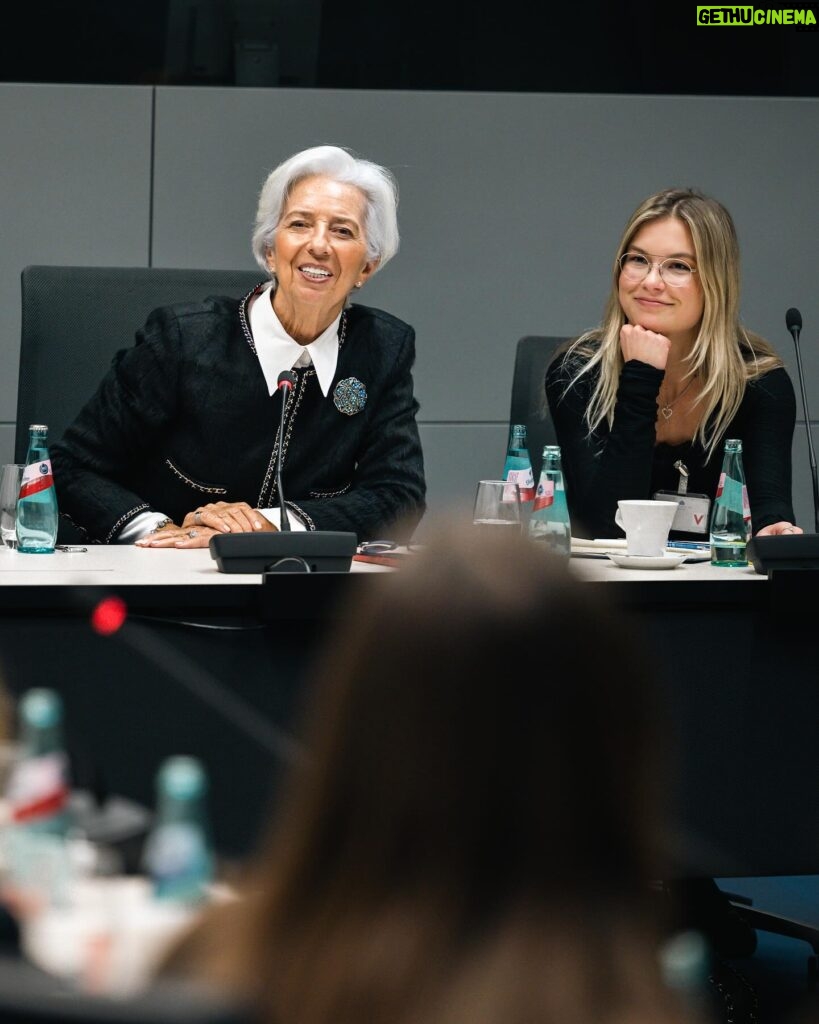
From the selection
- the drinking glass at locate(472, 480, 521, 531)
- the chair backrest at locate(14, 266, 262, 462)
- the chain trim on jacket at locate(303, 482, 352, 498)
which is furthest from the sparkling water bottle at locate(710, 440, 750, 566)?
the chair backrest at locate(14, 266, 262, 462)

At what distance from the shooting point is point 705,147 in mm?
3793

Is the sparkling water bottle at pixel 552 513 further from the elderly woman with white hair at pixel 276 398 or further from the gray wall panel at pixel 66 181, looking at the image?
the gray wall panel at pixel 66 181

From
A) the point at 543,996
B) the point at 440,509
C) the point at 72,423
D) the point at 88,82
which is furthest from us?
the point at 88,82

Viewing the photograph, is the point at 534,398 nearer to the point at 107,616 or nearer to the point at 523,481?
the point at 523,481

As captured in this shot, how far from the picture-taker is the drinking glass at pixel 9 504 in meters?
2.05

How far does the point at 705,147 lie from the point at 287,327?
1716mm

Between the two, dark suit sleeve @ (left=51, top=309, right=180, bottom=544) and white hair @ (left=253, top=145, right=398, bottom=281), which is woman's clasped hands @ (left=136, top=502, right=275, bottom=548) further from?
white hair @ (left=253, top=145, right=398, bottom=281)

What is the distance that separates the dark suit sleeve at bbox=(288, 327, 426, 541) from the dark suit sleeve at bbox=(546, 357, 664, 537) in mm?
292

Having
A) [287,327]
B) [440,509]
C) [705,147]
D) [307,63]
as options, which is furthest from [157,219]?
[440,509]

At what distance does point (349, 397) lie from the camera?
2605 mm

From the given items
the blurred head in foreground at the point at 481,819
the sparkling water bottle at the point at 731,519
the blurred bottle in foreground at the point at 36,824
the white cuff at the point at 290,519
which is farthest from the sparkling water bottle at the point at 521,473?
the blurred head in foreground at the point at 481,819

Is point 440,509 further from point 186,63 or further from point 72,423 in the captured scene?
point 186,63

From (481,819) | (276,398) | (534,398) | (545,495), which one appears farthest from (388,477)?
(481,819)

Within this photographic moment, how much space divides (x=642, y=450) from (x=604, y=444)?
0.09 m
